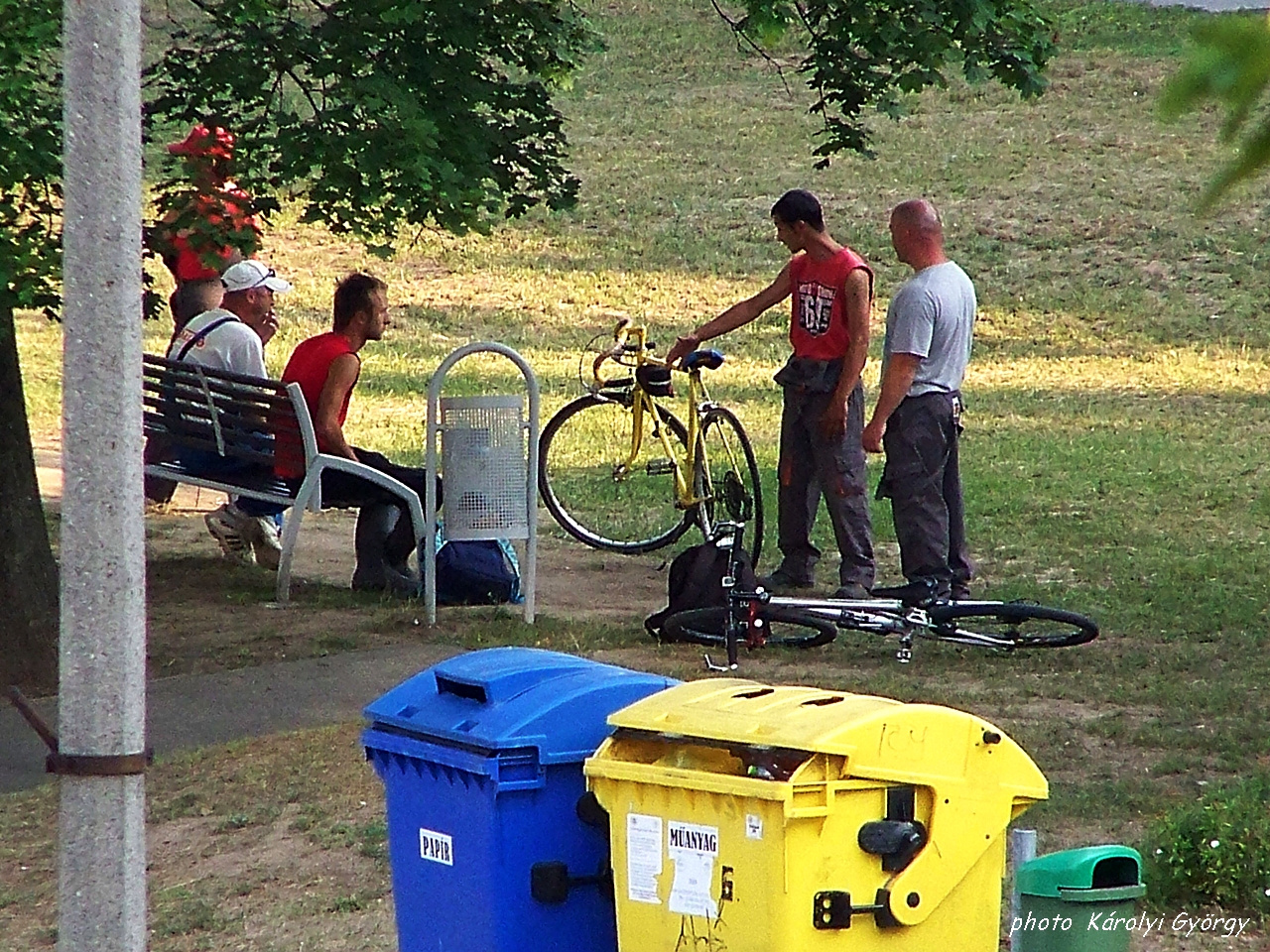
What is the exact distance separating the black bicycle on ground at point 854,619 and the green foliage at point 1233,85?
20.2ft

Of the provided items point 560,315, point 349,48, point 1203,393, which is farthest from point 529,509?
point 560,315

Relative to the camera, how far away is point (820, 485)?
9.27 meters

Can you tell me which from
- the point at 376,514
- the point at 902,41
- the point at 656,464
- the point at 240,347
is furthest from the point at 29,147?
the point at 656,464

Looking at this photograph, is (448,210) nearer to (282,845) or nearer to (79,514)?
(282,845)

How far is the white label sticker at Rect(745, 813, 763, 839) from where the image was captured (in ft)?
11.1

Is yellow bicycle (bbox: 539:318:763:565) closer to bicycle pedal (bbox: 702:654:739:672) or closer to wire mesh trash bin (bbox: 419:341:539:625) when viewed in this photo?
wire mesh trash bin (bbox: 419:341:539:625)

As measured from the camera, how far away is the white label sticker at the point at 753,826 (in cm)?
338

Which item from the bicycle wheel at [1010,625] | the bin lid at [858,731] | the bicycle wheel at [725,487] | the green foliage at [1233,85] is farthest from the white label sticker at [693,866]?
the bicycle wheel at [725,487]

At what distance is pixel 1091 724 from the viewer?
6812 mm

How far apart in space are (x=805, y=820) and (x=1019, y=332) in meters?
18.0

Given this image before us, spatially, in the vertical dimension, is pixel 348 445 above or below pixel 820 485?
above

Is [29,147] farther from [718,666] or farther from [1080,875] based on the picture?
[1080,875]

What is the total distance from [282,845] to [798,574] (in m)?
4.24

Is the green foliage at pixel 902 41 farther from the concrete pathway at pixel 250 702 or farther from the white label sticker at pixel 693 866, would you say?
the white label sticker at pixel 693 866
